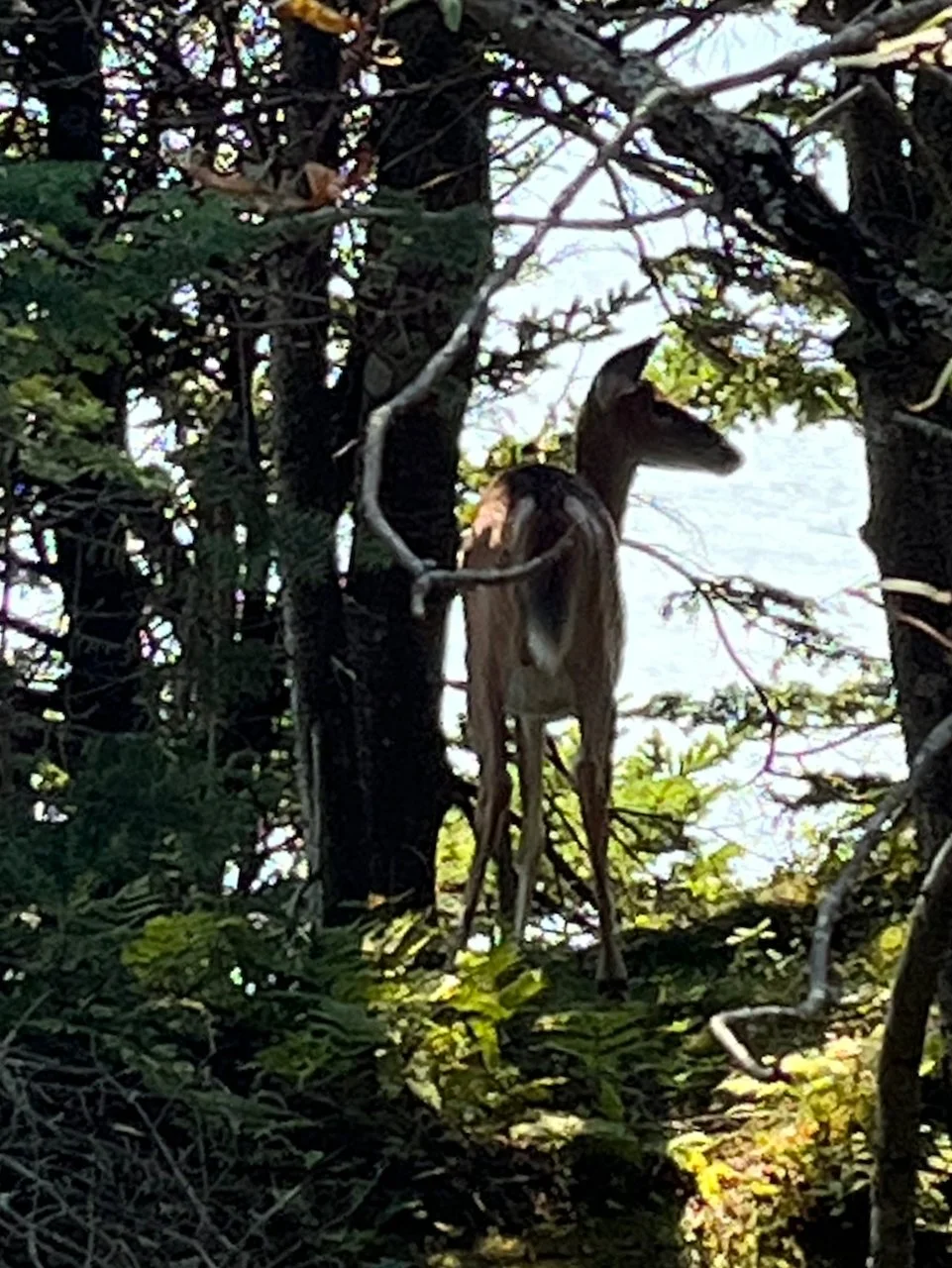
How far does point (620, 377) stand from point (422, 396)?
4648mm

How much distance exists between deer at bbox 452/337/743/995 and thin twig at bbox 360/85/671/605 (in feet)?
10.5

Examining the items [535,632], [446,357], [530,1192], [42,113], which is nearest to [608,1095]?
[530,1192]

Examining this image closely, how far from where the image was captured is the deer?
6023mm

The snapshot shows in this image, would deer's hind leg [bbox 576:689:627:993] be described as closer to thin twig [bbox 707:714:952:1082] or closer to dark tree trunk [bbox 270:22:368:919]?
dark tree trunk [bbox 270:22:368:919]

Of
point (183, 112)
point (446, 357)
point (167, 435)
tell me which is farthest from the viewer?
point (167, 435)

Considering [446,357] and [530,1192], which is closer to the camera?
[446,357]

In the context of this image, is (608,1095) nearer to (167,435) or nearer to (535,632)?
(535,632)

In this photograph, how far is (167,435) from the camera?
23.3ft

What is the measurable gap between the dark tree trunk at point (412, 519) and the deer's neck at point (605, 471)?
0.64 m

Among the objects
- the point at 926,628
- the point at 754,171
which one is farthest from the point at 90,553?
the point at 926,628

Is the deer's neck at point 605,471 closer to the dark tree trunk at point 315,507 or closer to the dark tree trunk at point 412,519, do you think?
the dark tree trunk at point 412,519

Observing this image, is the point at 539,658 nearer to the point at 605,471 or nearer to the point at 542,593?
the point at 542,593

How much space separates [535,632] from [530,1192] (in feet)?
6.26

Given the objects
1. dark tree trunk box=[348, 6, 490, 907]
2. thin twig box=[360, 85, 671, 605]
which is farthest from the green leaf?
dark tree trunk box=[348, 6, 490, 907]
